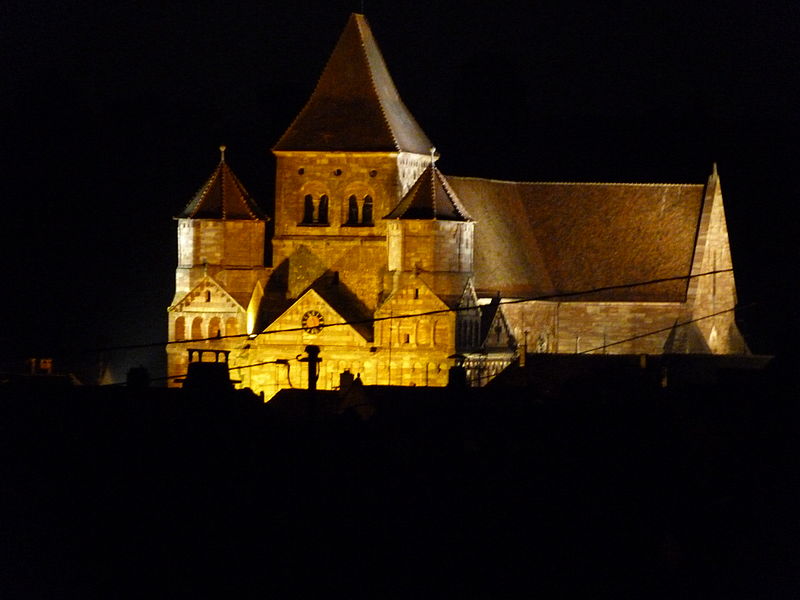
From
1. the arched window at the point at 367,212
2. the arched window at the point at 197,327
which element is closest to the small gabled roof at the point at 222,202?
the arched window at the point at 367,212

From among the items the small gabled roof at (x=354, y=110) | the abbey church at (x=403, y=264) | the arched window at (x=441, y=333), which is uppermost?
the small gabled roof at (x=354, y=110)

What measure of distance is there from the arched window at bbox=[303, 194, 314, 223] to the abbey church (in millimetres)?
61

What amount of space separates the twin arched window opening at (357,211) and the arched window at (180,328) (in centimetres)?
519

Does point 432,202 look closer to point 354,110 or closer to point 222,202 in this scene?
point 354,110

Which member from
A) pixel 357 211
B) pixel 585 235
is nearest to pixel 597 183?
pixel 585 235

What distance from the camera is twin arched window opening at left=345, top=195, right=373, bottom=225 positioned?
303 feet

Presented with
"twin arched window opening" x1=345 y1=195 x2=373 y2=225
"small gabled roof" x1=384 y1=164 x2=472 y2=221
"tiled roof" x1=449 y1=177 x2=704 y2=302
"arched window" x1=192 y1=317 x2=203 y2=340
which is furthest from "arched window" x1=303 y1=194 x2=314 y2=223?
"tiled roof" x1=449 y1=177 x2=704 y2=302

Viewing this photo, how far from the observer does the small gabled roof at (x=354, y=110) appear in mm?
92188

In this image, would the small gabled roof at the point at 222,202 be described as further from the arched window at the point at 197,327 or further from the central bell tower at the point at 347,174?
the arched window at the point at 197,327

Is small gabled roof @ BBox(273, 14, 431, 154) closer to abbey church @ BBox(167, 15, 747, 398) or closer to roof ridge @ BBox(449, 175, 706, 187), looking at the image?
abbey church @ BBox(167, 15, 747, 398)

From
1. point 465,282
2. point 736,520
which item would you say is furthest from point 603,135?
point 736,520

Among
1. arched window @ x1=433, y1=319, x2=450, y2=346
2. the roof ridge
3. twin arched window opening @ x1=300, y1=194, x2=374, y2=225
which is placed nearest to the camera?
arched window @ x1=433, y1=319, x2=450, y2=346

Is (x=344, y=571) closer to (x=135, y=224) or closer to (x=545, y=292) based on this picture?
(x=545, y=292)

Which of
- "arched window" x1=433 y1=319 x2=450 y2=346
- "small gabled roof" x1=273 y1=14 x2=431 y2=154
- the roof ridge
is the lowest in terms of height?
"arched window" x1=433 y1=319 x2=450 y2=346
